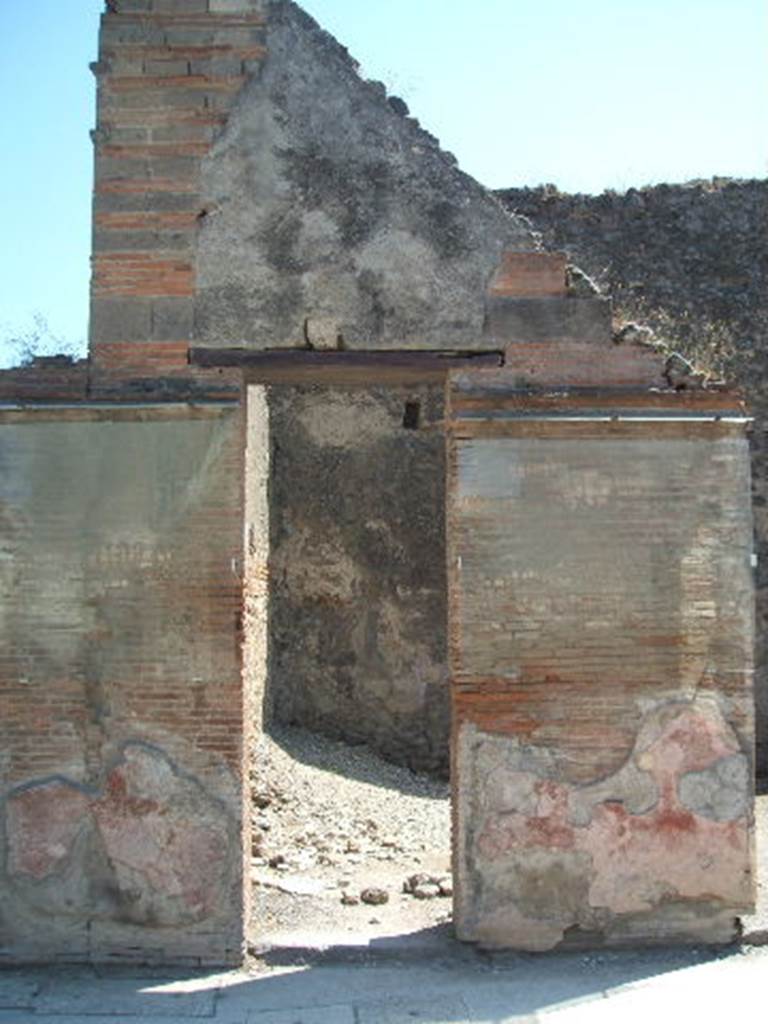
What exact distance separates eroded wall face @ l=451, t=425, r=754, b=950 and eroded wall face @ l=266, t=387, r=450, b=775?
6404mm

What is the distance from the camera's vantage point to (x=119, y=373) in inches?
235

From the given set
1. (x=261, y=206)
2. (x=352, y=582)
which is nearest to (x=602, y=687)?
(x=261, y=206)

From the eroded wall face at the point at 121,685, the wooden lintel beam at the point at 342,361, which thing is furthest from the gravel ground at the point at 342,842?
the wooden lintel beam at the point at 342,361

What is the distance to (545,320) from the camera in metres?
6.07

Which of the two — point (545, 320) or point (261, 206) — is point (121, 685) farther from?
point (545, 320)

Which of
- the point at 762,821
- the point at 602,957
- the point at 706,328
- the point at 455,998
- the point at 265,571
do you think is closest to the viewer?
the point at 455,998

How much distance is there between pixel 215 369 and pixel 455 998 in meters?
3.15

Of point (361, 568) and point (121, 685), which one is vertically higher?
point (361, 568)

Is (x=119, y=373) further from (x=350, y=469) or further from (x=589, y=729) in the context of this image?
(x=350, y=469)

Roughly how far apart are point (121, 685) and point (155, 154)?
8.69ft

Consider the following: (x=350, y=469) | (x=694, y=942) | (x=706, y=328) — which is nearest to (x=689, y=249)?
(x=706, y=328)

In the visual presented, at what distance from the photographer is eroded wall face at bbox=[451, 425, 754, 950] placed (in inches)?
227

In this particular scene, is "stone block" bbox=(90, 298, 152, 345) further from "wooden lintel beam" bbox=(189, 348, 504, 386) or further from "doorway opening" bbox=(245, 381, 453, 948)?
"doorway opening" bbox=(245, 381, 453, 948)

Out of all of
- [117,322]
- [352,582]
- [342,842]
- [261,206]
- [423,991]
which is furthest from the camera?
[352,582]
